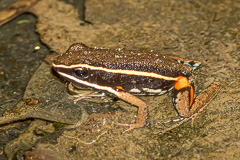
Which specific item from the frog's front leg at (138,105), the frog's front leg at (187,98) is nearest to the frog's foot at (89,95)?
the frog's front leg at (138,105)

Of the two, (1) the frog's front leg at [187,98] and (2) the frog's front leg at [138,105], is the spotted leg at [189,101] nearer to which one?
(1) the frog's front leg at [187,98]

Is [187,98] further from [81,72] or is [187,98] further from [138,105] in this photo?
[81,72]

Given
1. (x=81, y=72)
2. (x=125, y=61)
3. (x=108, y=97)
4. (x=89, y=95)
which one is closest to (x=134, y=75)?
(x=125, y=61)

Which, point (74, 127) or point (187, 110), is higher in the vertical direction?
point (187, 110)

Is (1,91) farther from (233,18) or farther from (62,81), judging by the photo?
(233,18)

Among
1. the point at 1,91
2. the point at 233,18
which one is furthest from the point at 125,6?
the point at 1,91

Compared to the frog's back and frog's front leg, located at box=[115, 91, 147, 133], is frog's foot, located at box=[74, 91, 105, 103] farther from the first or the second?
the frog's back
